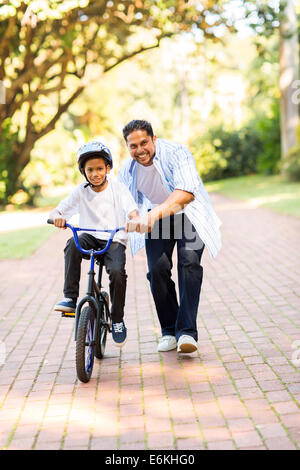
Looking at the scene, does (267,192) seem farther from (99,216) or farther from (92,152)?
(92,152)

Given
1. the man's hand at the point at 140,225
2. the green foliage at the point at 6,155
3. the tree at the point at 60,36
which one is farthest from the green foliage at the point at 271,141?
the man's hand at the point at 140,225

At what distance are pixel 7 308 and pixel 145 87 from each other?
6506 centimetres

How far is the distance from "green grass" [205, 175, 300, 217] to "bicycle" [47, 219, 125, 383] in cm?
1101

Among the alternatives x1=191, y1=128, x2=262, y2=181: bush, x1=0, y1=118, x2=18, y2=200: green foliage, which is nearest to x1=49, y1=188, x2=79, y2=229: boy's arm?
x1=0, y1=118, x2=18, y2=200: green foliage

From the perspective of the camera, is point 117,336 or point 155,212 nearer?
point 155,212

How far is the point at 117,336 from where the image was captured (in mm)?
5051

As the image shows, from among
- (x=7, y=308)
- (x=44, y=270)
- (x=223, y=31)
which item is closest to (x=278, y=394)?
(x=7, y=308)

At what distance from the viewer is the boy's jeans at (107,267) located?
4.80 m

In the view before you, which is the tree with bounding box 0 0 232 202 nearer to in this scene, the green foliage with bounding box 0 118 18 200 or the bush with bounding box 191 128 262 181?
the green foliage with bounding box 0 118 18 200

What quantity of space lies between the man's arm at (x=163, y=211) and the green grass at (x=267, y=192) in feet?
36.1

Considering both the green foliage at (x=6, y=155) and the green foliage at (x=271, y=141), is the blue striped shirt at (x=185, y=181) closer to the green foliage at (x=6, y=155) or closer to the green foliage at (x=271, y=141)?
the green foliage at (x=6, y=155)

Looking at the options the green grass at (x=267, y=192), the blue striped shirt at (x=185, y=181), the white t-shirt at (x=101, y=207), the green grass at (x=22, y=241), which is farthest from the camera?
the green grass at (x=267, y=192)
